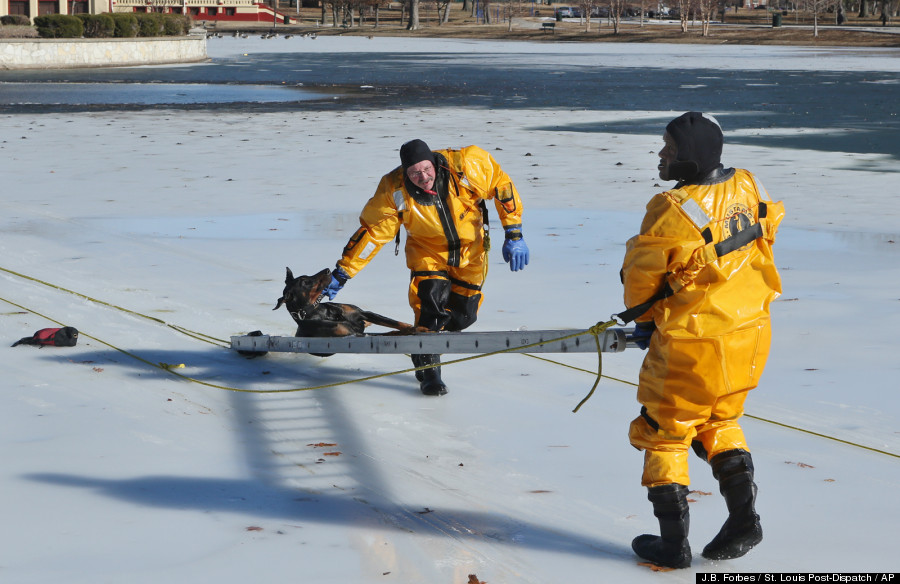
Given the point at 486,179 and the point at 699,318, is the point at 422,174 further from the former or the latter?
the point at 699,318

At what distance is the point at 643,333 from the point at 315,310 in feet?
8.40

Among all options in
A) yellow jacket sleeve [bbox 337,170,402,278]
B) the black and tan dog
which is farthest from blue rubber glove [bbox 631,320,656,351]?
the black and tan dog

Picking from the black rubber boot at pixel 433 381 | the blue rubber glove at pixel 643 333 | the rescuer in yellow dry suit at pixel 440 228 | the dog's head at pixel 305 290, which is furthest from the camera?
the dog's head at pixel 305 290

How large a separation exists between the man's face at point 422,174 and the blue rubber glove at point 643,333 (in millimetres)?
1760

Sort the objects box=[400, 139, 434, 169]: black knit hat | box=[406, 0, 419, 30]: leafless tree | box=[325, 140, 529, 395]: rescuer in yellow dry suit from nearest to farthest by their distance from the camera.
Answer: box=[400, 139, 434, 169]: black knit hat, box=[325, 140, 529, 395]: rescuer in yellow dry suit, box=[406, 0, 419, 30]: leafless tree

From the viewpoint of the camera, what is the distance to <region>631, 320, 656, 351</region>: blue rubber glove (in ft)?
12.1

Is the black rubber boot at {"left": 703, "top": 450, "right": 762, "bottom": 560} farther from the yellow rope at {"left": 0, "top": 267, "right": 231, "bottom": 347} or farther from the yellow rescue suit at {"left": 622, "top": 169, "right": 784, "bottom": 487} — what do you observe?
the yellow rope at {"left": 0, "top": 267, "right": 231, "bottom": 347}

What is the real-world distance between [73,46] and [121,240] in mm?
34409

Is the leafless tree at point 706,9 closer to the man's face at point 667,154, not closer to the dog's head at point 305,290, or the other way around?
the dog's head at point 305,290

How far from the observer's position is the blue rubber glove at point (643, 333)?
12.1ft

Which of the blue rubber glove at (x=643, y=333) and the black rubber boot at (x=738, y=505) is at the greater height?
the blue rubber glove at (x=643, y=333)

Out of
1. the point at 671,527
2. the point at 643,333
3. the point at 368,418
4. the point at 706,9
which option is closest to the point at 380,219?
the point at 368,418

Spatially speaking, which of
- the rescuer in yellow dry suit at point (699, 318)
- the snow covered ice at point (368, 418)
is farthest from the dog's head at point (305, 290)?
the rescuer in yellow dry suit at point (699, 318)

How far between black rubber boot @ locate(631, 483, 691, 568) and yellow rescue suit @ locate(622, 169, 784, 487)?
41 mm
